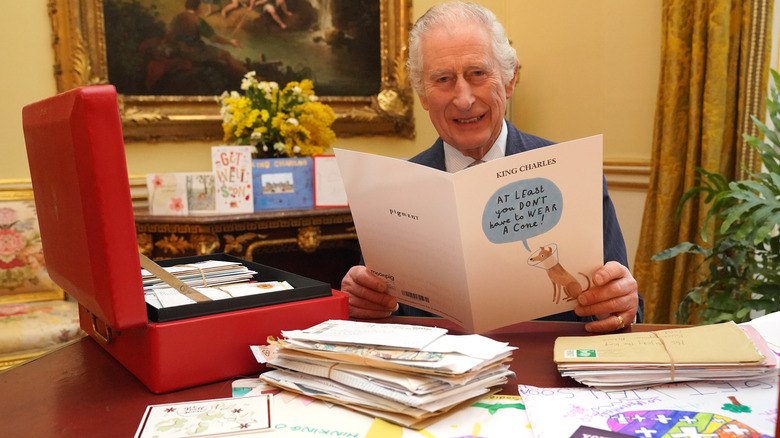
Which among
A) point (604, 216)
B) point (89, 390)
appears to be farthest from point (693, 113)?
point (89, 390)

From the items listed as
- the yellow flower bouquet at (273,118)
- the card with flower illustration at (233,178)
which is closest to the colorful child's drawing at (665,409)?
the card with flower illustration at (233,178)

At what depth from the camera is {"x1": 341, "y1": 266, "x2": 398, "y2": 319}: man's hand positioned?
1.37 metres

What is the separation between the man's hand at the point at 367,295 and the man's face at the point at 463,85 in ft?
1.84

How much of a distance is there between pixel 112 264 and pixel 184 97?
8.93ft

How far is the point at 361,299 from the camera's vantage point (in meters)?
1.40

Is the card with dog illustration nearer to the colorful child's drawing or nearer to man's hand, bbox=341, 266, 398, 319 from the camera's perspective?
man's hand, bbox=341, 266, 398, 319

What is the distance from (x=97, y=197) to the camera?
858 mm

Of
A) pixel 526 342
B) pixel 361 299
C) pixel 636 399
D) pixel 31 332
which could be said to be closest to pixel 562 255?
pixel 526 342

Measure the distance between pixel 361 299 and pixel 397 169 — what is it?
0.39 meters

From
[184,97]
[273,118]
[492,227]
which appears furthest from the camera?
[184,97]

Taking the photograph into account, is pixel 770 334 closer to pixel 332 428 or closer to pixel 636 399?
pixel 636 399

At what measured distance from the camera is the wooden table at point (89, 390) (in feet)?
2.81

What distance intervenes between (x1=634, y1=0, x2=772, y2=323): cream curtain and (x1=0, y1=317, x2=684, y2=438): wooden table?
2.00m

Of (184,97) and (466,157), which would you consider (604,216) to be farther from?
(184,97)
